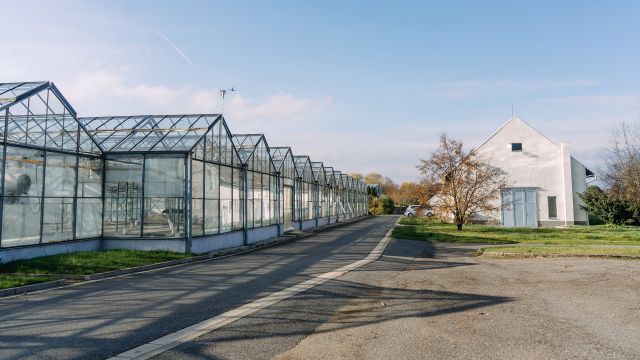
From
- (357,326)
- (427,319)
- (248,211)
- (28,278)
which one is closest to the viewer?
(357,326)

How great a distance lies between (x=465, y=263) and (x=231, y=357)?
41.6 ft

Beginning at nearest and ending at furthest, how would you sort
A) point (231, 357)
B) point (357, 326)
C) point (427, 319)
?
1. point (231, 357)
2. point (357, 326)
3. point (427, 319)

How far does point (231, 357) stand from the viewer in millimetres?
6234

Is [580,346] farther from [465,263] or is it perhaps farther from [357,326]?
[465,263]

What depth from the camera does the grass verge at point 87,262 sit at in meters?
13.5

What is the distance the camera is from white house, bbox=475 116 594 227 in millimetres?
37406

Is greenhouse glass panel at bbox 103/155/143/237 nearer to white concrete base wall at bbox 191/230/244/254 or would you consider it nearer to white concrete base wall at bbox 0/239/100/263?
white concrete base wall at bbox 0/239/100/263

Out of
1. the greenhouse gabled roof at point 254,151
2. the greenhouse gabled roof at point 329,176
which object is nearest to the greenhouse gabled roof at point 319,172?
the greenhouse gabled roof at point 329,176

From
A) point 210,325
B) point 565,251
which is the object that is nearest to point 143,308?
point 210,325

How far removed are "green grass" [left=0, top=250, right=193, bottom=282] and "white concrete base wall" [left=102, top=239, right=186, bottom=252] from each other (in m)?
0.58

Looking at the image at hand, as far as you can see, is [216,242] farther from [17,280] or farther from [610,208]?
[610,208]

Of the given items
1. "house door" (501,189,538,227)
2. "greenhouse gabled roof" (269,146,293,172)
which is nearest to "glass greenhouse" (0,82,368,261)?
"greenhouse gabled roof" (269,146,293,172)

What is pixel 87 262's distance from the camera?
48.8 ft

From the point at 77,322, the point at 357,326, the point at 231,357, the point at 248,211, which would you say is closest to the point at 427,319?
the point at 357,326
